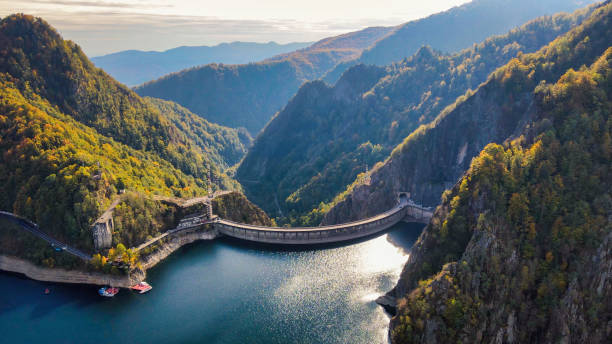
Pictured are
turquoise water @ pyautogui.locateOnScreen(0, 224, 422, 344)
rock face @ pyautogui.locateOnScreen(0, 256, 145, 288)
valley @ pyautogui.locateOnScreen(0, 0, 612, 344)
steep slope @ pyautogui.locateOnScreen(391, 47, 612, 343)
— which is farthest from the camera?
rock face @ pyautogui.locateOnScreen(0, 256, 145, 288)

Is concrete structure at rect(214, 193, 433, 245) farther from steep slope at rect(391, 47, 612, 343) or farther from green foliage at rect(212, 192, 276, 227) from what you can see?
steep slope at rect(391, 47, 612, 343)

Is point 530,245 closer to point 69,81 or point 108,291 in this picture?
point 108,291

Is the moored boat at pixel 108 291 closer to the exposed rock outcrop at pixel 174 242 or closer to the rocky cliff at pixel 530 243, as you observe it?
the exposed rock outcrop at pixel 174 242

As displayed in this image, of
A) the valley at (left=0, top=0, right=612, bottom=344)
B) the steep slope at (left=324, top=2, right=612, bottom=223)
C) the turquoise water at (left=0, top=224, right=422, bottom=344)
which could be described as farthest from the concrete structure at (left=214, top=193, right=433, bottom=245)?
the steep slope at (left=324, top=2, right=612, bottom=223)

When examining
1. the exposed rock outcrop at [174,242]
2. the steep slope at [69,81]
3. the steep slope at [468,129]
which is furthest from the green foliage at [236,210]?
the steep slope at [69,81]

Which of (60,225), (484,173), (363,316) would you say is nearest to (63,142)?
(60,225)

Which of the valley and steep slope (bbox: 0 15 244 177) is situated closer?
the valley
